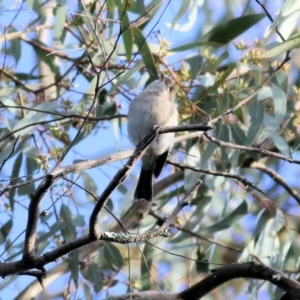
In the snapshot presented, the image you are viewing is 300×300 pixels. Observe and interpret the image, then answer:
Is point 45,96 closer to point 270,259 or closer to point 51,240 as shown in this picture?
point 51,240

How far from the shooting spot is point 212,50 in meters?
3.31

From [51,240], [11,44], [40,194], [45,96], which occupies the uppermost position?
[11,44]

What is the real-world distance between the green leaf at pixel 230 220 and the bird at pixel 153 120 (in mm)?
398

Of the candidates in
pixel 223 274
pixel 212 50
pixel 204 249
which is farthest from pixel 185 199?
pixel 204 249

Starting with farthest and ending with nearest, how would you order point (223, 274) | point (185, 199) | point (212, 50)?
point (212, 50), point (223, 274), point (185, 199)

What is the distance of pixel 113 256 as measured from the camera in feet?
10.3

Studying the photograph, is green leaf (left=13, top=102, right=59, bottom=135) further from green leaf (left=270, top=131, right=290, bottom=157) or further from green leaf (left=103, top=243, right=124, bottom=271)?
green leaf (left=270, top=131, right=290, bottom=157)

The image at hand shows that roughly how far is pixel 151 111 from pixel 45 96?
81 centimetres

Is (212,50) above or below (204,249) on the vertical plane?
above

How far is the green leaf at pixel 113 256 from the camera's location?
3148mm

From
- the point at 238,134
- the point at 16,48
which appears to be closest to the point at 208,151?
the point at 238,134

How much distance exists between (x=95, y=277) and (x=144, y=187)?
449mm

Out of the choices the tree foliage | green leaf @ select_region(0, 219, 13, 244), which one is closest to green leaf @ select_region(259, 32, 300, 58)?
the tree foliage

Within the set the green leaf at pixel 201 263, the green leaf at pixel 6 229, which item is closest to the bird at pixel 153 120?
the green leaf at pixel 201 263
